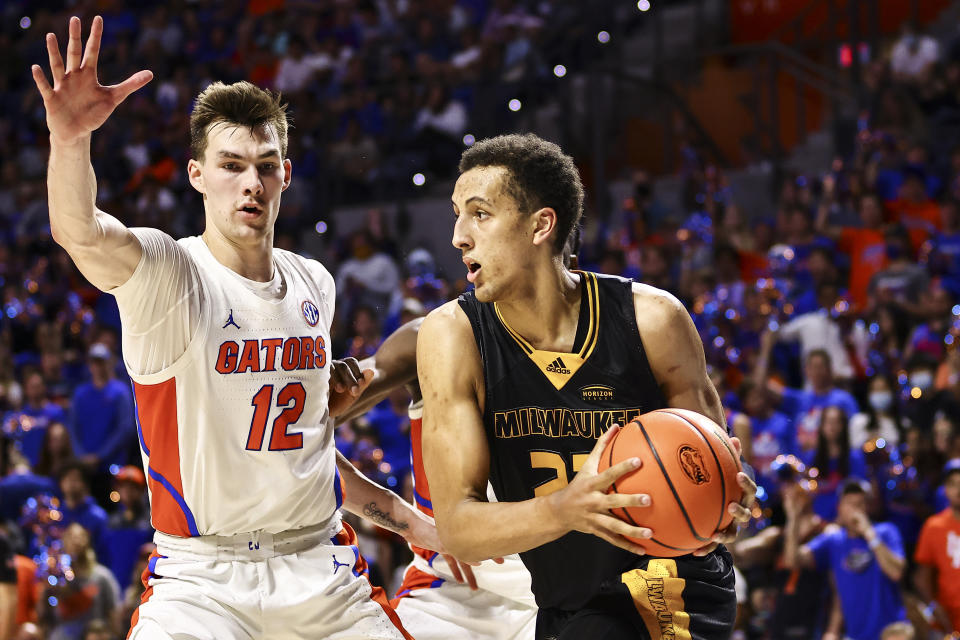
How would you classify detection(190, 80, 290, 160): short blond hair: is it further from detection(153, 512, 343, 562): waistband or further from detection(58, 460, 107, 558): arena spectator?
detection(58, 460, 107, 558): arena spectator

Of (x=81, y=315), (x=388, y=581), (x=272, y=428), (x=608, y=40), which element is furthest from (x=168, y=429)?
(x=608, y=40)

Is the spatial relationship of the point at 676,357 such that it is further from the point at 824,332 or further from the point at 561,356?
the point at 824,332

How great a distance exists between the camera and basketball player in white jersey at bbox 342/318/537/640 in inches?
162

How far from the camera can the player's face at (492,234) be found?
3158 mm

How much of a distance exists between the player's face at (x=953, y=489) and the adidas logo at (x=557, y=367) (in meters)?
4.02

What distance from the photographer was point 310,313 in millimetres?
3574

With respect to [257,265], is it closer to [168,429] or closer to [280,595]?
[168,429]

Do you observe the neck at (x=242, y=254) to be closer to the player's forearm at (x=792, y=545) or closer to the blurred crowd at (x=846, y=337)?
the blurred crowd at (x=846, y=337)

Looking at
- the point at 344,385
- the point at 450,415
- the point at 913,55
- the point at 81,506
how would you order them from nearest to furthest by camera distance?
the point at 450,415 < the point at 344,385 < the point at 81,506 < the point at 913,55

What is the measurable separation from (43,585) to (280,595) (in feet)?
14.3

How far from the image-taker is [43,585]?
707cm

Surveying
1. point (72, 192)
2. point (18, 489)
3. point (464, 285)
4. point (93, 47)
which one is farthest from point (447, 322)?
point (18, 489)

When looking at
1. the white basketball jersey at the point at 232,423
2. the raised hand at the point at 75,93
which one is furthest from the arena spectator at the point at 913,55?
the raised hand at the point at 75,93

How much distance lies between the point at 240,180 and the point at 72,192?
24.7 inches
